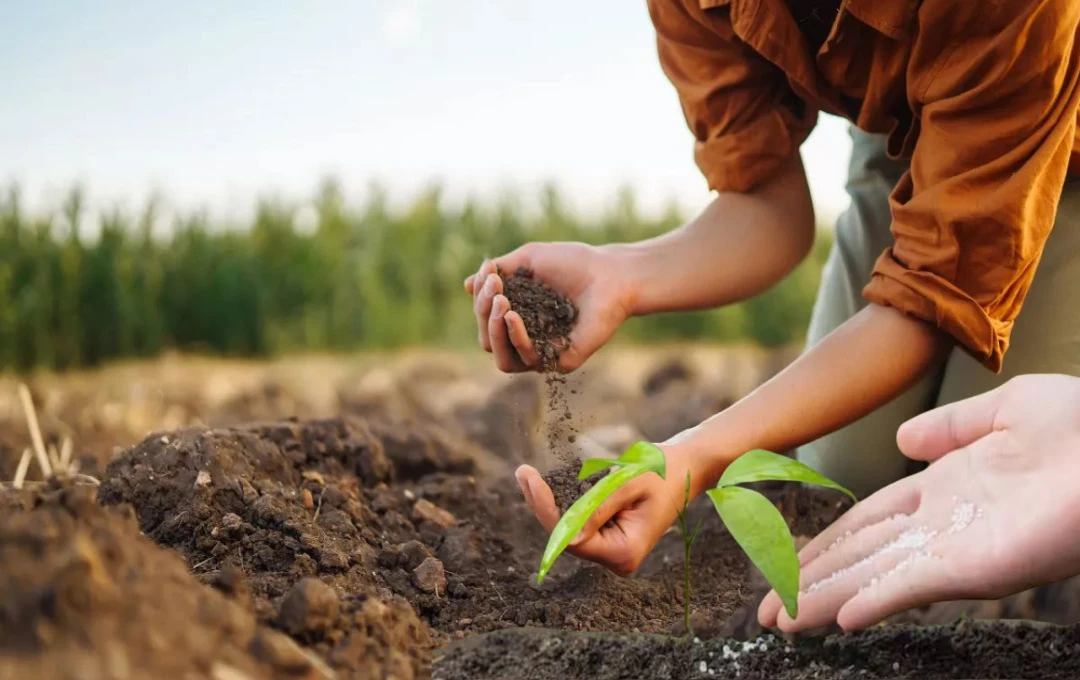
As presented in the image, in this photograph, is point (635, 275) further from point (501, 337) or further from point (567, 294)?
point (501, 337)

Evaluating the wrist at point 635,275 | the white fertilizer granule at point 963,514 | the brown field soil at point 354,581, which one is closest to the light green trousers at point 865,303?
the brown field soil at point 354,581

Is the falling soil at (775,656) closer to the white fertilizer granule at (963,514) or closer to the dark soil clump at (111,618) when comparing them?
the white fertilizer granule at (963,514)

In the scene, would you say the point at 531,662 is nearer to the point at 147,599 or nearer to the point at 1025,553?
the point at 147,599

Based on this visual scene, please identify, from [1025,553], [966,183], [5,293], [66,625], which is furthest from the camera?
[5,293]

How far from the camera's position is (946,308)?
5.43 ft

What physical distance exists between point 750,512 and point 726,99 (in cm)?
109

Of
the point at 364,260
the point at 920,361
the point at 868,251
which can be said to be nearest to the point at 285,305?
the point at 364,260

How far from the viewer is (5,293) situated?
391cm

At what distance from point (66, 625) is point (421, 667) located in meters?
0.42

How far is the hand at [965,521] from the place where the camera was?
4.26 feet

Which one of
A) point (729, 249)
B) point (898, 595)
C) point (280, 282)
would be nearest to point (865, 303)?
point (729, 249)

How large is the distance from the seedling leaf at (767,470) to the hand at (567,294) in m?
0.56

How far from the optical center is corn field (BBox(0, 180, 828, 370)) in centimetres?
402

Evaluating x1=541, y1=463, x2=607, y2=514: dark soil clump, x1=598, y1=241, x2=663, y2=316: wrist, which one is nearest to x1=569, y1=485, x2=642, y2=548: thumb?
x1=541, y1=463, x2=607, y2=514: dark soil clump
